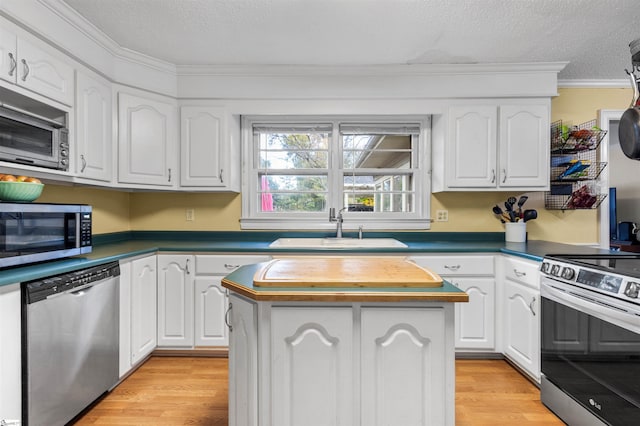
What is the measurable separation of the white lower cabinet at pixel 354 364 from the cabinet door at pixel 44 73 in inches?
70.0

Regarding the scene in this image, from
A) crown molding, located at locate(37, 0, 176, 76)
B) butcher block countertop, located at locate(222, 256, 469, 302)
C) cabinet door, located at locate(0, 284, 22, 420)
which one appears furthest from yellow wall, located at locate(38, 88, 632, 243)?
butcher block countertop, located at locate(222, 256, 469, 302)

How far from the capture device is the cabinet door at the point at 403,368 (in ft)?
3.99

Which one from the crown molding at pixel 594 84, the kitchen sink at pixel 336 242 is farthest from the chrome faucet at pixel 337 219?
the crown molding at pixel 594 84

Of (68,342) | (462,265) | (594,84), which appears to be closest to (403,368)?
(462,265)

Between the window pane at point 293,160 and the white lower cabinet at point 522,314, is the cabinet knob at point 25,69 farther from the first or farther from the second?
the white lower cabinet at point 522,314

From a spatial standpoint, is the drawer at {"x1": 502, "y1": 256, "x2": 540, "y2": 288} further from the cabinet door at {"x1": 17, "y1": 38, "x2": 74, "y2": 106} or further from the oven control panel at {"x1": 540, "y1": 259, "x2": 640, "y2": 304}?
the cabinet door at {"x1": 17, "y1": 38, "x2": 74, "y2": 106}

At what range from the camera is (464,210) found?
307 centimetres

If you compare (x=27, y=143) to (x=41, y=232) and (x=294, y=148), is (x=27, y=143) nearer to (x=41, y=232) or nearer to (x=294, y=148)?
(x=41, y=232)

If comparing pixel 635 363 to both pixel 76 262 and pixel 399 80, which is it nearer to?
pixel 399 80

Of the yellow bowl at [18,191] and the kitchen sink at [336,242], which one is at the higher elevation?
the yellow bowl at [18,191]

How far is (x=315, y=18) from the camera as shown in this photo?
2.07 metres

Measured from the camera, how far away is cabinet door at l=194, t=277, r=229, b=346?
8.36ft

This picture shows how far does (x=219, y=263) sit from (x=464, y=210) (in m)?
2.19

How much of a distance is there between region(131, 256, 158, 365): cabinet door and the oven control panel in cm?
260
